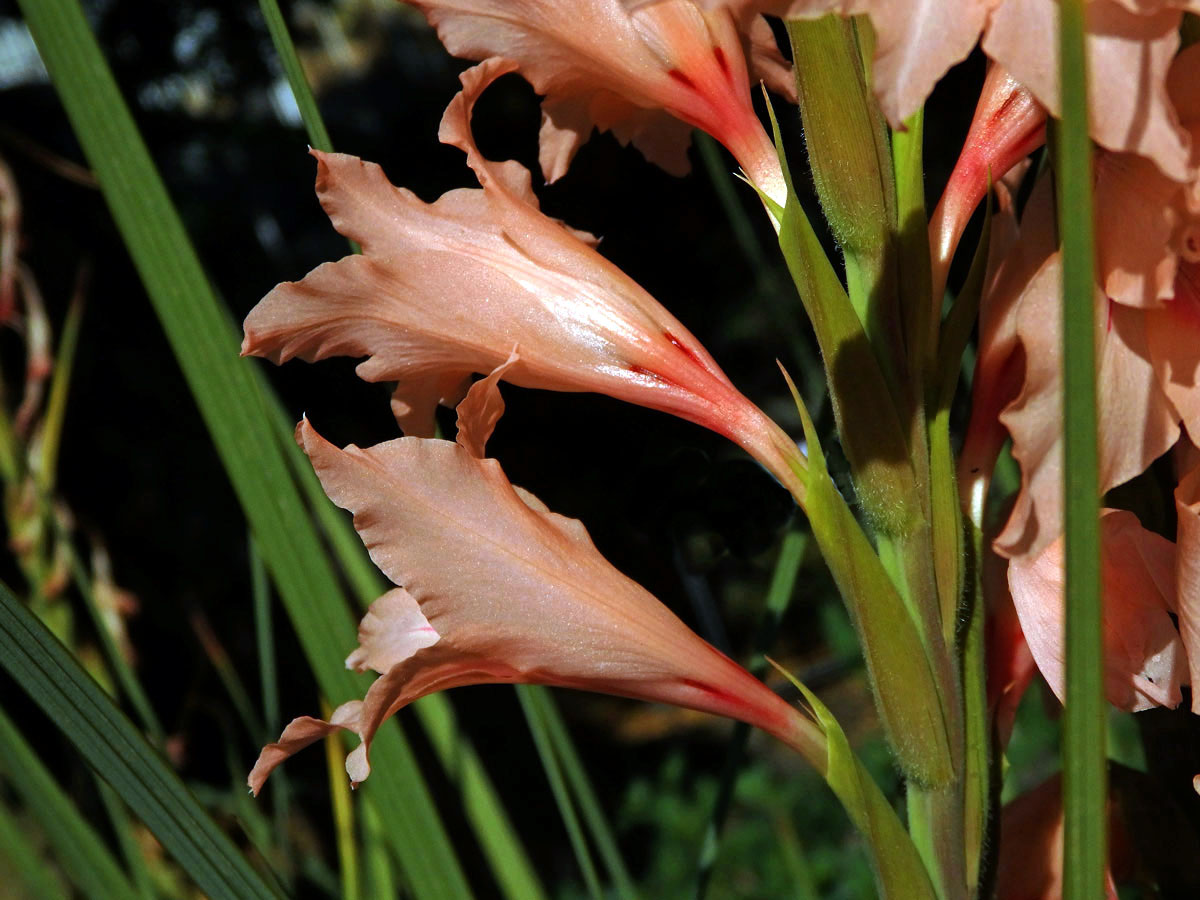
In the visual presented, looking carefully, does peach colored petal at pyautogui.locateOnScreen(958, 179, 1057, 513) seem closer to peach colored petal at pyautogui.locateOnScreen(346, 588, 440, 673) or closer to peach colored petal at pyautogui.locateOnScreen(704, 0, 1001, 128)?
peach colored petal at pyautogui.locateOnScreen(704, 0, 1001, 128)

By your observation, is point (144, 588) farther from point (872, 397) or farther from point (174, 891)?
point (872, 397)

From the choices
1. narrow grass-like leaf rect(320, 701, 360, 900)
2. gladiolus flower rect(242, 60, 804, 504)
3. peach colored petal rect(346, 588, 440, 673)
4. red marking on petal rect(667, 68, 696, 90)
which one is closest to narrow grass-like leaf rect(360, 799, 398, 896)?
narrow grass-like leaf rect(320, 701, 360, 900)

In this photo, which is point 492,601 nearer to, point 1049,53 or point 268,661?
point 1049,53

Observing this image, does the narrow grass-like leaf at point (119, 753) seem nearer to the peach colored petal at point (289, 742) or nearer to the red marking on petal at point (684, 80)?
the peach colored petal at point (289, 742)

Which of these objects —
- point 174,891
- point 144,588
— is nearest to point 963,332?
point 174,891

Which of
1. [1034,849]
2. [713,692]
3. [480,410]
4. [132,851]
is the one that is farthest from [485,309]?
[132,851]
